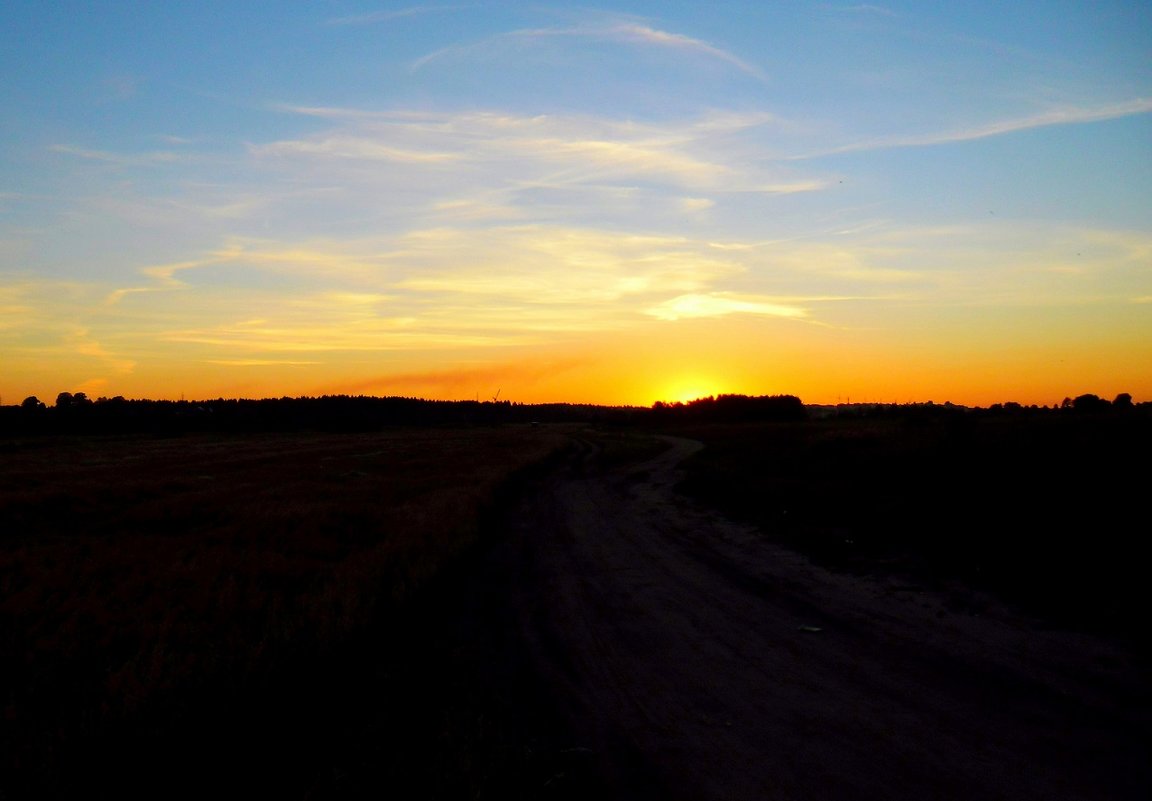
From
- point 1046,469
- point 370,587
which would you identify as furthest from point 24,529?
point 1046,469

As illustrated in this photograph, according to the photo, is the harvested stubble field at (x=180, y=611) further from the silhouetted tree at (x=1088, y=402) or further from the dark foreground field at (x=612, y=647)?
the silhouetted tree at (x=1088, y=402)

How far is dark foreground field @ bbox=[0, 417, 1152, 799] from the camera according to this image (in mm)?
6504

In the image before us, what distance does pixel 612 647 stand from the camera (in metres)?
10.2

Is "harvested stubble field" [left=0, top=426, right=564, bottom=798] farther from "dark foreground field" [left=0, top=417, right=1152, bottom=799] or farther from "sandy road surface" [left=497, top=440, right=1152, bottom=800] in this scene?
"sandy road surface" [left=497, top=440, right=1152, bottom=800]

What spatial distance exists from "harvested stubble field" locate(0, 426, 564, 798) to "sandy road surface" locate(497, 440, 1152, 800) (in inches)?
103

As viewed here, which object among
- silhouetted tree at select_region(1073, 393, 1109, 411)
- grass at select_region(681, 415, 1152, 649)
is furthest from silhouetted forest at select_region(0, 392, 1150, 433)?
grass at select_region(681, 415, 1152, 649)

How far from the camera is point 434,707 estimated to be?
802cm

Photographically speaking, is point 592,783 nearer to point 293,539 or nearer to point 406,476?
point 293,539

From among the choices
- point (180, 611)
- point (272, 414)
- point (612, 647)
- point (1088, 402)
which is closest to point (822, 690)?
point (612, 647)

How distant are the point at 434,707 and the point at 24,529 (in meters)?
18.4

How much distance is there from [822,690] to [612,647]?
3.05m

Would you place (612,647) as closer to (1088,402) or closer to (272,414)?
(1088,402)

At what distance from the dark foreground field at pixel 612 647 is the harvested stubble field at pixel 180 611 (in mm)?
55

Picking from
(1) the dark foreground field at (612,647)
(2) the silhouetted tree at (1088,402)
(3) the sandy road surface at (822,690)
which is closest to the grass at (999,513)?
(1) the dark foreground field at (612,647)
